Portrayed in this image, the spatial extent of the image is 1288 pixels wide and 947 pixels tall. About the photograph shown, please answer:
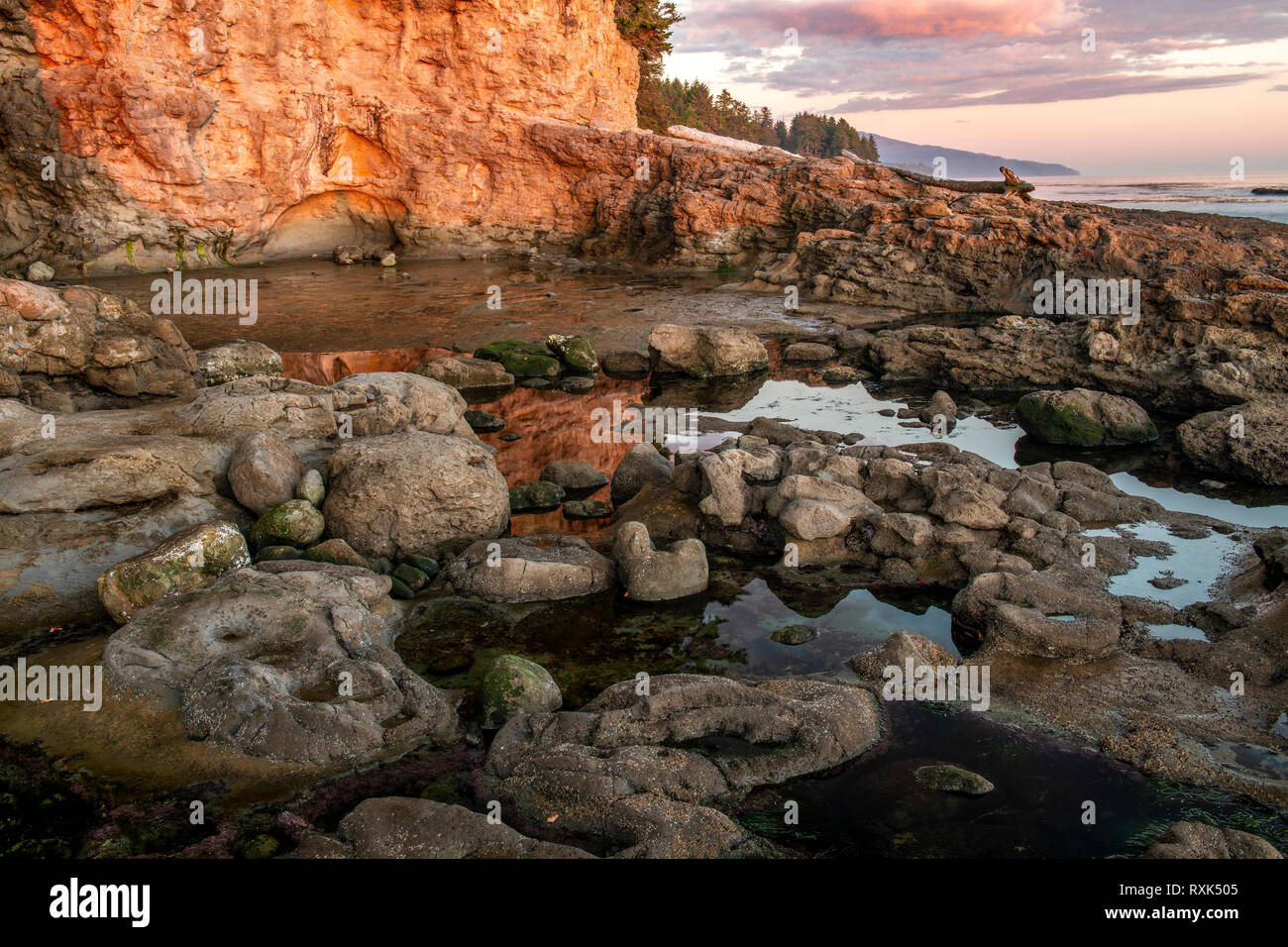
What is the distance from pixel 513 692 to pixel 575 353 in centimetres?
1152

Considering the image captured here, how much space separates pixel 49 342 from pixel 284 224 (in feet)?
67.3

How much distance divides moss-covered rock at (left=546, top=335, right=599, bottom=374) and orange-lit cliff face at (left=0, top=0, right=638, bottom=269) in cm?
1413

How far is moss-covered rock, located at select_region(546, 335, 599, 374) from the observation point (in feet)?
56.3

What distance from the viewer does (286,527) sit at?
855 centimetres

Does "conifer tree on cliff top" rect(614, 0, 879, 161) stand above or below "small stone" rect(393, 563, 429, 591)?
above

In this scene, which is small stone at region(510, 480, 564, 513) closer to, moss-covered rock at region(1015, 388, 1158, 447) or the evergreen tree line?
moss-covered rock at region(1015, 388, 1158, 447)

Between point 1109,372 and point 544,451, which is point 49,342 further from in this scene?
point 1109,372

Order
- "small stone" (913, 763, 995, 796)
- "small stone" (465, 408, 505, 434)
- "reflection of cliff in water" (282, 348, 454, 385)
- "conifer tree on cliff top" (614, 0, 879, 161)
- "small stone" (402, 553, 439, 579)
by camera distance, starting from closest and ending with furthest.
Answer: "small stone" (913, 763, 995, 796) → "small stone" (402, 553, 439, 579) → "small stone" (465, 408, 505, 434) → "reflection of cliff in water" (282, 348, 454, 385) → "conifer tree on cliff top" (614, 0, 879, 161)

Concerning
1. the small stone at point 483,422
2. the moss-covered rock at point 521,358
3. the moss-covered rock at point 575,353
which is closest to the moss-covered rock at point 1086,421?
the moss-covered rock at point 575,353

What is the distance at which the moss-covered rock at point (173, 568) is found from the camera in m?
7.34

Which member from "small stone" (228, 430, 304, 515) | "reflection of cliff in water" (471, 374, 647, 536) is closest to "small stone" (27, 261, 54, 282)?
"reflection of cliff in water" (471, 374, 647, 536)

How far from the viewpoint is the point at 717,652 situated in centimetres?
752

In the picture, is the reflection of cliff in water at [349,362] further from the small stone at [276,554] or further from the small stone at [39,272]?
the small stone at [39,272]

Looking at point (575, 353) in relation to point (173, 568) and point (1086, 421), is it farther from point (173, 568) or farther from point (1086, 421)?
point (173, 568)
